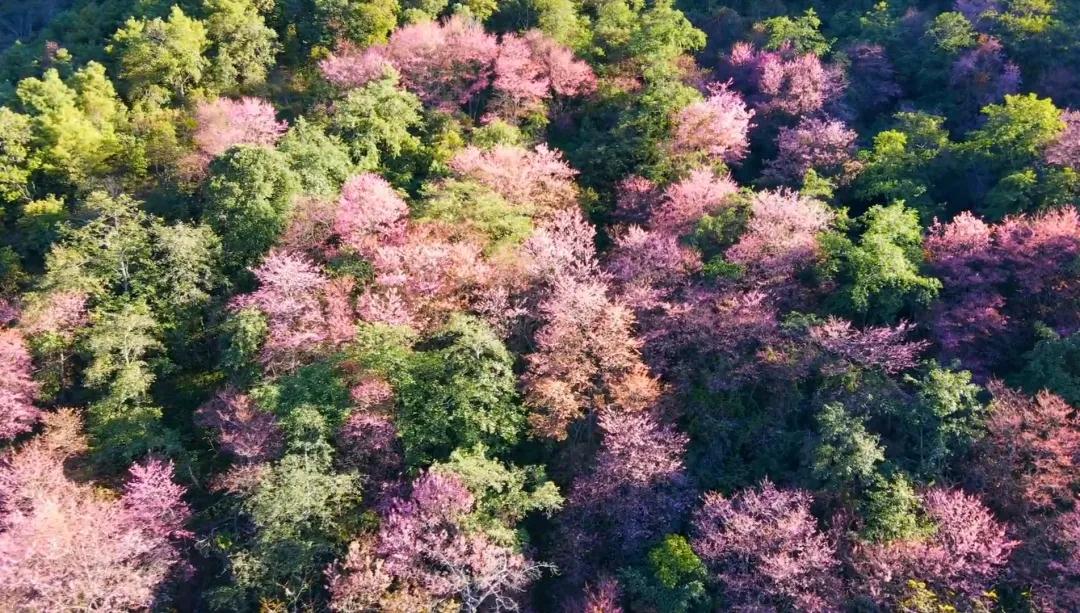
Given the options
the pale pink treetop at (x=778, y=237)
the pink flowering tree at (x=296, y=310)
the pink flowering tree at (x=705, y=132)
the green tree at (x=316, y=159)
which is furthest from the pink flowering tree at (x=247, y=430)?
the pink flowering tree at (x=705, y=132)

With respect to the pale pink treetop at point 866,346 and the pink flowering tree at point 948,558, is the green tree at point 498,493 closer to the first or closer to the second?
the pink flowering tree at point 948,558

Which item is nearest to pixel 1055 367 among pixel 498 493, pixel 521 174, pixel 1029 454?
pixel 1029 454

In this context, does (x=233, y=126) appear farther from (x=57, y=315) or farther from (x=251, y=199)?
(x=57, y=315)

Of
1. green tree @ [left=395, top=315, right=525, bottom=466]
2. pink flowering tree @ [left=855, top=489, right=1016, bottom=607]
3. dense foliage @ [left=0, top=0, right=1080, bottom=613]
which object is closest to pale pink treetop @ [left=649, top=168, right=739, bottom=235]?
dense foliage @ [left=0, top=0, right=1080, bottom=613]

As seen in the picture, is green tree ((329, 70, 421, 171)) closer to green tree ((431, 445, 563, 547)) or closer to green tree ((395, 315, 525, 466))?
green tree ((395, 315, 525, 466))

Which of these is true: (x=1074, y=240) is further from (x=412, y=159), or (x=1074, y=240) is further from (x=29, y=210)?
(x=29, y=210)

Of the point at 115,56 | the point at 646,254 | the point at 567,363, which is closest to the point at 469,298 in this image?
the point at 567,363
